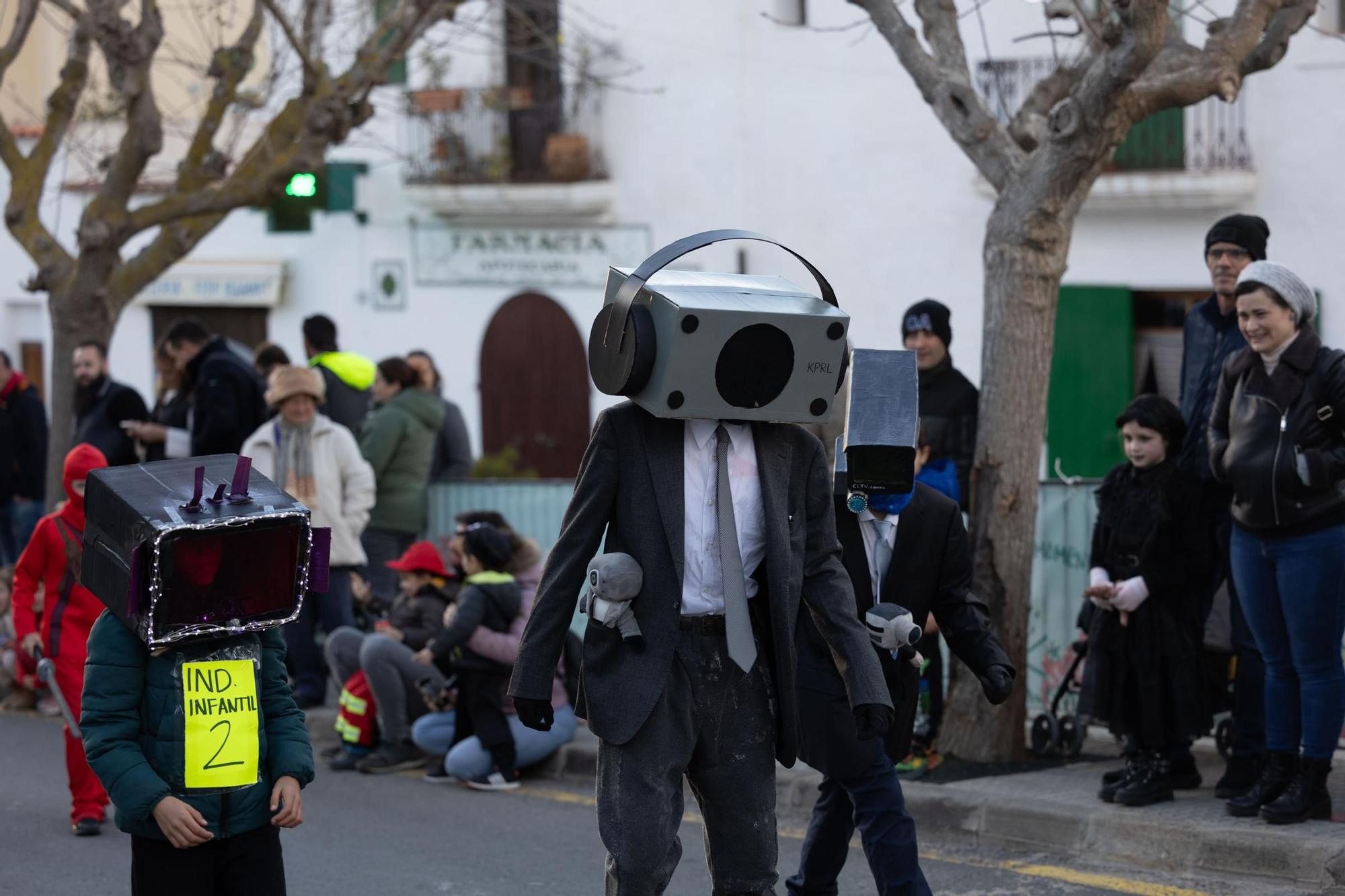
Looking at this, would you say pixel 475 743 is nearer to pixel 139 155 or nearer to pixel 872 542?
pixel 872 542

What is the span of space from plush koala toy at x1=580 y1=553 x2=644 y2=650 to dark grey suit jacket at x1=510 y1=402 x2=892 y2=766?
0.05m

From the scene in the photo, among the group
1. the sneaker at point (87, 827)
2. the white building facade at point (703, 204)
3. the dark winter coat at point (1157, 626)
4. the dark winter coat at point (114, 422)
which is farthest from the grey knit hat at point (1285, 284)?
the white building facade at point (703, 204)

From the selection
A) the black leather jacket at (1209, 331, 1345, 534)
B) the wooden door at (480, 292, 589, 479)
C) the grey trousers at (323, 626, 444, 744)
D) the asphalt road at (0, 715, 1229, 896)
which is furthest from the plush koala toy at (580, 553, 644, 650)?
the wooden door at (480, 292, 589, 479)

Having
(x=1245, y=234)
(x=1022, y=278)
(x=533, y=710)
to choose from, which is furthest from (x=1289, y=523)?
(x=533, y=710)

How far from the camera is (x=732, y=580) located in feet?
15.1

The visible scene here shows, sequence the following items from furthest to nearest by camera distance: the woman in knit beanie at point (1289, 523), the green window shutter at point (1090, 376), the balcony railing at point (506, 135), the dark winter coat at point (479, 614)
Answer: the balcony railing at point (506, 135) → the green window shutter at point (1090, 376) → the dark winter coat at point (479, 614) → the woman in knit beanie at point (1289, 523)

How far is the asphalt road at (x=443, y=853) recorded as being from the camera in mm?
6383

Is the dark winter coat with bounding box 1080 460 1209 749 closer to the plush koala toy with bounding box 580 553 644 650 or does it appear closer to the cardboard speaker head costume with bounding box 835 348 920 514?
the cardboard speaker head costume with bounding box 835 348 920 514

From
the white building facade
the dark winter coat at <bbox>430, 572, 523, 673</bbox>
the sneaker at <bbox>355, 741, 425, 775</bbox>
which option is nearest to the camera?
the dark winter coat at <bbox>430, 572, 523, 673</bbox>

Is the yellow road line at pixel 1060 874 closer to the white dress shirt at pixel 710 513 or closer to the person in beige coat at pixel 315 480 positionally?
the white dress shirt at pixel 710 513

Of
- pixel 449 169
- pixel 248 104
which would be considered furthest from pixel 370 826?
pixel 449 169

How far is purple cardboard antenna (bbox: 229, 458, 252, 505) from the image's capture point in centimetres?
452

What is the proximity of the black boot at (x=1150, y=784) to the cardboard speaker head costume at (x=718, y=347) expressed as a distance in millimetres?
2847

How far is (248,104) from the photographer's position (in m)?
13.4
